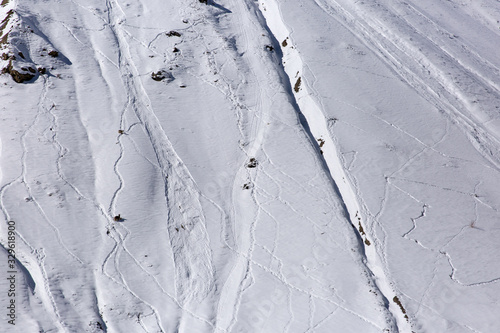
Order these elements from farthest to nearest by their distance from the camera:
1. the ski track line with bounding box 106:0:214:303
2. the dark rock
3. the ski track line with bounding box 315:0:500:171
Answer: the dark rock → the ski track line with bounding box 315:0:500:171 → the ski track line with bounding box 106:0:214:303

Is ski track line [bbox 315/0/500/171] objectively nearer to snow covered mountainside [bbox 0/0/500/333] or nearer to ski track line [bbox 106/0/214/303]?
snow covered mountainside [bbox 0/0/500/333]

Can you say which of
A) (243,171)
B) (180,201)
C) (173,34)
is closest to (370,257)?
(243,171)

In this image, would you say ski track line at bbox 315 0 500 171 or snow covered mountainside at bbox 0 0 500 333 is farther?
ski track line at bbox 315 0 500 171

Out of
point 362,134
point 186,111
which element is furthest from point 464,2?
point 186,111

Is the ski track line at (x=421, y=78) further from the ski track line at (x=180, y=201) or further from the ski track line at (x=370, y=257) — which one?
the ski track line at (x=180, y=201)

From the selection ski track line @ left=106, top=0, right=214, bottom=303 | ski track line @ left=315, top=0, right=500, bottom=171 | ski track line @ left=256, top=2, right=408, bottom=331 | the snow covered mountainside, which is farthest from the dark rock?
ski track line @ left=256, top=2, right=408, bottom=331

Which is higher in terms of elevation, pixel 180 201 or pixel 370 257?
pixel 370 257

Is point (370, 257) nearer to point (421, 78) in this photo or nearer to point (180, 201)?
point (180, 201)

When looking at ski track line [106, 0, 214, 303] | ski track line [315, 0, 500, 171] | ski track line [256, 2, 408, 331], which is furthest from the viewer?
ski track line [315, 0, 500, 171]
